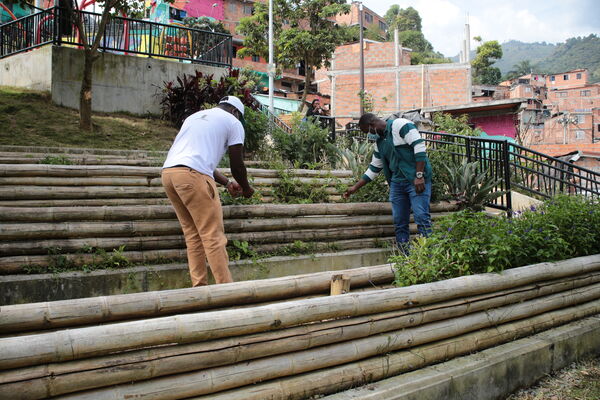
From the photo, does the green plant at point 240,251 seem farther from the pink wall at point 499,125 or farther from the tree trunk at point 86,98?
the pink wall at point 499,125

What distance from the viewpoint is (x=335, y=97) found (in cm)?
4178

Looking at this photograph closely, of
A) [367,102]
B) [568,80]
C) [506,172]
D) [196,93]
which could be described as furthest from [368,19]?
[506,172]

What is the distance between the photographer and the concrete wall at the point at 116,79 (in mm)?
12602

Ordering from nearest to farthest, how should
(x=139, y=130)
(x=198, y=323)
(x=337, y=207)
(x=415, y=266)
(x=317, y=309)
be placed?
(x=198, y=323) → (x=317, y=309) → (x=415, y=266) → (x=337, y=207) → (x=139, y=130)

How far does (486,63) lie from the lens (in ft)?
218

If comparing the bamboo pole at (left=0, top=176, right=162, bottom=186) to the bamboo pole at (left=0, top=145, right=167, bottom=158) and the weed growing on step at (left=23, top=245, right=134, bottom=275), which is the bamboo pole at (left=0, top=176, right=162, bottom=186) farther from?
the bamboo pole at (left=0, top=145, right=167, bottom=158)

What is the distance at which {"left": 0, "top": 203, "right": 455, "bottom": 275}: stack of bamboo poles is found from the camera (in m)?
4.89

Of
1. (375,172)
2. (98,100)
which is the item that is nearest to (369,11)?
(98,100)

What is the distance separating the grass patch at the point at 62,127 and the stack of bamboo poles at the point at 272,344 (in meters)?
8.13

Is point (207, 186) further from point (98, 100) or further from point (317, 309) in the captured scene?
point (98, 100)

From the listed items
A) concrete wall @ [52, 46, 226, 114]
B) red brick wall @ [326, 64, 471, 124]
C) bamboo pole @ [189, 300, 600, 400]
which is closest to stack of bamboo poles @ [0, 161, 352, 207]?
bamboo pole @ [189, 300, 600, 400]

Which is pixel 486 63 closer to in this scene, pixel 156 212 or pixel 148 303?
pixel 156 212

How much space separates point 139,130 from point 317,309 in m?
10.1

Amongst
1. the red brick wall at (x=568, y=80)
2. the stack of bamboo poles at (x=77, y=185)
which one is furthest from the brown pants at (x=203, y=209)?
the red brick wall at (x=568, y=80)
